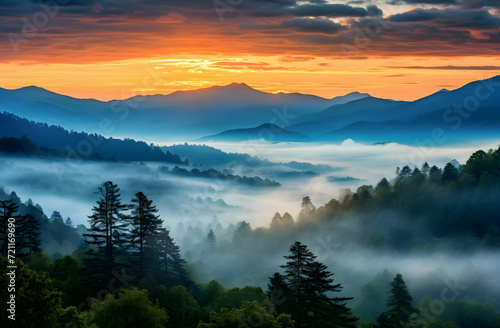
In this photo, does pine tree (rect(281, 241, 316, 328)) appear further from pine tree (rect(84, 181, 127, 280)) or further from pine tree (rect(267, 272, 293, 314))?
pine tree (rect(84, 181, 127, 280))

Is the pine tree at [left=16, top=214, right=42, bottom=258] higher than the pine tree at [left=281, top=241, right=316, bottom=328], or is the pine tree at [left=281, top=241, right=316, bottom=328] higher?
the pine tree at [left=16, top=214, right=42, bottom=258]

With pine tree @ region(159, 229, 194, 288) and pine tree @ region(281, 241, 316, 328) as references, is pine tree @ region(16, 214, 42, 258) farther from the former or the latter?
pine tree @ region(281, 241, 316, 328)

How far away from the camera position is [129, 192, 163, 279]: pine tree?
59125 mm

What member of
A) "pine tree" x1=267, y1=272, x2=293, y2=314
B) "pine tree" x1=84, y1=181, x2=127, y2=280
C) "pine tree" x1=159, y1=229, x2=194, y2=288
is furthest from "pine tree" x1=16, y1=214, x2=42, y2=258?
"pine tree" x1=267, y1=272, x2=293, y2=314

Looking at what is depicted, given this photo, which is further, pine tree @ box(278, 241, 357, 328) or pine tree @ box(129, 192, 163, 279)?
pine tree @ box(129, 192, 163, 279)

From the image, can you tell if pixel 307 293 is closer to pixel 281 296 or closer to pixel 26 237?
pixel 281 296

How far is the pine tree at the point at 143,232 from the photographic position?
59.1 meters

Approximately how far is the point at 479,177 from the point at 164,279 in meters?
113

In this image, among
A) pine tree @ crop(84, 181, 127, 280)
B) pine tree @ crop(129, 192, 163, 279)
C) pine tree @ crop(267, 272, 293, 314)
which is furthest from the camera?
pine tree @ crop(129, 192, 163, 279)

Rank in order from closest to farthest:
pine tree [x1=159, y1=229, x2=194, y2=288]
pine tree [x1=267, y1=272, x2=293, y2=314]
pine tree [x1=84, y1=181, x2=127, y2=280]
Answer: pine tree [x1=267, y1=272, x2=293, y2=314] < pine tree [x1=84, y1=181, x2=127, y2=280] < pine tree [x1=159, y1=229, x2=194, y2=288]

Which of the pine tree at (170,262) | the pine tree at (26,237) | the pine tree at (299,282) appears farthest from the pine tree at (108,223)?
the pine tree at (299,282)

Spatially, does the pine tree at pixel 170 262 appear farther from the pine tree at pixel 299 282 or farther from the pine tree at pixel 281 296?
the pine tree at pixel 299 282

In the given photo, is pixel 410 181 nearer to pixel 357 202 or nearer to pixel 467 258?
pixel 357 202

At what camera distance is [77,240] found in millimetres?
156875
